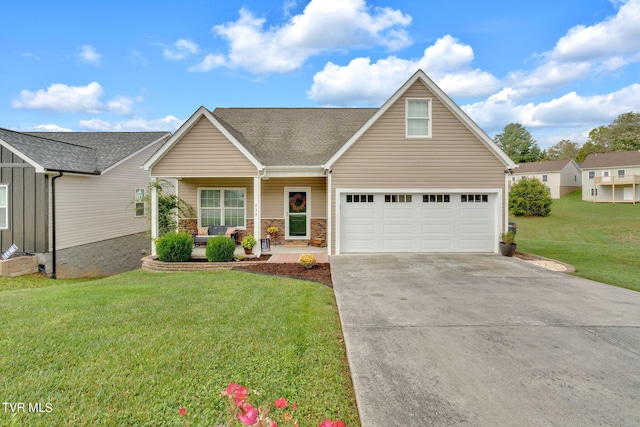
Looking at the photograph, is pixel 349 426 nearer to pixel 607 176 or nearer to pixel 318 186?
pixel 318 186

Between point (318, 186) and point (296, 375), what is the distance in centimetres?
1027

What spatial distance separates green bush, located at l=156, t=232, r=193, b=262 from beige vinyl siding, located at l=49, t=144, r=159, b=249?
4844 millimetres

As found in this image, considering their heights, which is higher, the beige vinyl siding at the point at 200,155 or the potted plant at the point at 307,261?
the beige vinyl siding at the point at 200,155

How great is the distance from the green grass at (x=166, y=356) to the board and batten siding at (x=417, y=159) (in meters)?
5.75

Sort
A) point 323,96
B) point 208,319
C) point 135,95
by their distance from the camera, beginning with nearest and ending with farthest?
point 208,319 → point 135,95 → point 323,96

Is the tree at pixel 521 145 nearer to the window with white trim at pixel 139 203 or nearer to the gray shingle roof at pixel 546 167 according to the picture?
the gray shingle roof at pixel 546 167

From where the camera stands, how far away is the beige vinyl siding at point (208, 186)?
1327 centimetres

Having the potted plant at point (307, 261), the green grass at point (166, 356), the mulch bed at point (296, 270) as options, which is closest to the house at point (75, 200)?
the green grass at point (166, 356)

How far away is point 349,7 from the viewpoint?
1233 centimetres

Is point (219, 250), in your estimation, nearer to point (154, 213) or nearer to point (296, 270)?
point (296, 270)

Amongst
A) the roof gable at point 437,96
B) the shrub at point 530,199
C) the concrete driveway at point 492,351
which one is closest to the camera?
the concrete driveway at point 492,351

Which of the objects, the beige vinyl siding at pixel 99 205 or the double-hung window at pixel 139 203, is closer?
the beige vinyl siding at pixel 99 205

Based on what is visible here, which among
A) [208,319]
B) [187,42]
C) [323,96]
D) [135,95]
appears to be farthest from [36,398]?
[323,96]

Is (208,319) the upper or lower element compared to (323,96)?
lower
